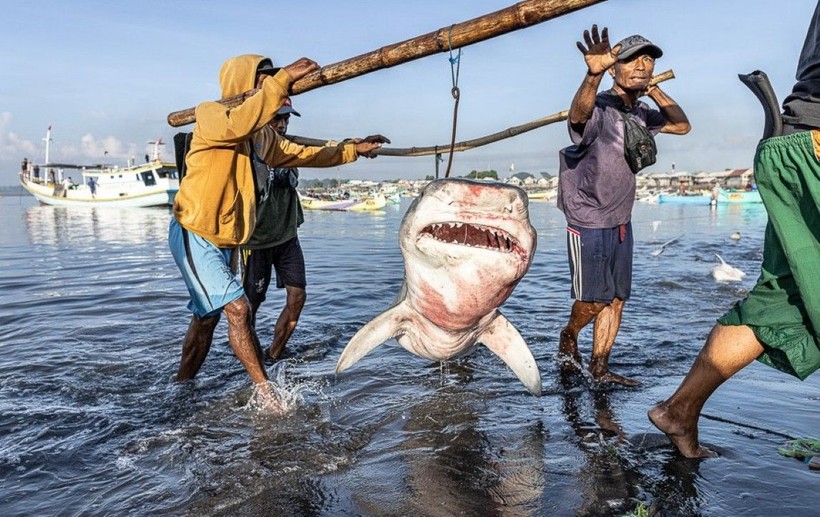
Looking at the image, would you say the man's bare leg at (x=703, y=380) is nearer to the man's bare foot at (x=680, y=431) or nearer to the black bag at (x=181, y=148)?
the man's bare foot at (x=680, y=431)

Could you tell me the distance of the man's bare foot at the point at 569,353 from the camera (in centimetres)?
491

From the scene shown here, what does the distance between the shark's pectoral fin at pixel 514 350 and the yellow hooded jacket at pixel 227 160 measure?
187cm

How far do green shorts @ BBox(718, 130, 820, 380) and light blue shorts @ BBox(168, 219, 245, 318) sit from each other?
10.0 ft

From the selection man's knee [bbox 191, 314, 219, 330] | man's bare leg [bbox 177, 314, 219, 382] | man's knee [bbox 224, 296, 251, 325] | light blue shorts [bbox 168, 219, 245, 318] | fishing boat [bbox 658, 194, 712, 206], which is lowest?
fishing boat [bbox 658, 194, 712, 206]

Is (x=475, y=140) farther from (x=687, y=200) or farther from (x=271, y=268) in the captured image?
(x=687, y=200)

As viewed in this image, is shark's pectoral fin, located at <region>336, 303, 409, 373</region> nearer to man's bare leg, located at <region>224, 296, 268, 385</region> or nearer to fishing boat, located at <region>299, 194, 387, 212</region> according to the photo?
man's bare leg, located at <region>224, 296, 268, 385</region>

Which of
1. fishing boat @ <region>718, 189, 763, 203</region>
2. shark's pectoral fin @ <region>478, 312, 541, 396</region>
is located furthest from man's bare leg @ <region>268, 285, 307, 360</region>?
fishing boat @ <region>718, 189, 763, 203</region>

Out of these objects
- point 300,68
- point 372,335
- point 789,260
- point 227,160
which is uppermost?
point 300,68

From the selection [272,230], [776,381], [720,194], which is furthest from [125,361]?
[720,194]

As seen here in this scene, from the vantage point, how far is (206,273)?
3.99 metres

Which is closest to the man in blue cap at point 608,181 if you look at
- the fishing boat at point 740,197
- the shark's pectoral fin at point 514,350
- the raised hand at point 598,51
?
the raised hand at point 598,51

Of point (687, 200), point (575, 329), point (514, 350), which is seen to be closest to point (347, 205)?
point (687, 200)

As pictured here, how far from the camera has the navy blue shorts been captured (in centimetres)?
450

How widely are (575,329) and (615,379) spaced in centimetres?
54
